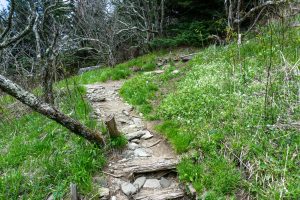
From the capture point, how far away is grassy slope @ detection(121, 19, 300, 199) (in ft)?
11.6

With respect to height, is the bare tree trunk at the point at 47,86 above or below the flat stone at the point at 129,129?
above

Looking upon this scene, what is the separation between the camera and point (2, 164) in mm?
4965

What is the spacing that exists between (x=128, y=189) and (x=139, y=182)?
0.86 feet

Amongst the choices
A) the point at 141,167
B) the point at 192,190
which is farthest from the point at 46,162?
the point at 192,190

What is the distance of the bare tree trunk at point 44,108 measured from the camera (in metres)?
3.97

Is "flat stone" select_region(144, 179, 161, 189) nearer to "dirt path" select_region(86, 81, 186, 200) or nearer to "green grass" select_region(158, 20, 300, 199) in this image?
"dirt path" select_region(86, 81, 186, 200)

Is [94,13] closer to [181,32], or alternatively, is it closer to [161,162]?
[181,32]

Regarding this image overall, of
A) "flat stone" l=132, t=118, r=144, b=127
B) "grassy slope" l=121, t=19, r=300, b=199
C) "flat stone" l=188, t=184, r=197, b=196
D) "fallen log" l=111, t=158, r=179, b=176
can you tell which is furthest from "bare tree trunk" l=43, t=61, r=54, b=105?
"flat stone" l=188, t=184, r=197, b=196

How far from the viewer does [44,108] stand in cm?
423

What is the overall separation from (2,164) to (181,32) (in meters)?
10.2

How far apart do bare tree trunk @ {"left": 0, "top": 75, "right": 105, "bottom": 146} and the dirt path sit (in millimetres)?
602

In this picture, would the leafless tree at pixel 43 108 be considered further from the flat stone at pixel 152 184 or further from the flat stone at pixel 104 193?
the flat stone at pixel 152 184

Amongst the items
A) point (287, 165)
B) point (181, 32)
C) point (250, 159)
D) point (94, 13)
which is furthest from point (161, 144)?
point (94, 13)

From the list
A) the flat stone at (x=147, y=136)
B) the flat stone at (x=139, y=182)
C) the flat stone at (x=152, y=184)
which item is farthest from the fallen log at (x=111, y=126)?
the flat stone at (x=152, y=184)
